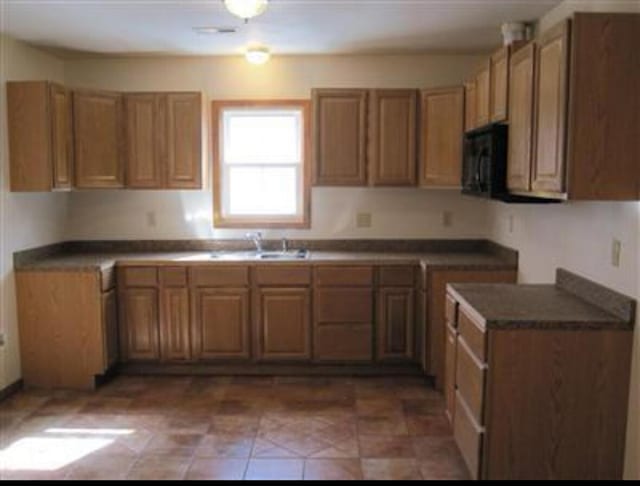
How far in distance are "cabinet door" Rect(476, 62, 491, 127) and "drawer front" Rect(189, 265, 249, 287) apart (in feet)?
6.32

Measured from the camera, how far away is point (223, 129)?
187 inches

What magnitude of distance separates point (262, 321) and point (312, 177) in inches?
44.8

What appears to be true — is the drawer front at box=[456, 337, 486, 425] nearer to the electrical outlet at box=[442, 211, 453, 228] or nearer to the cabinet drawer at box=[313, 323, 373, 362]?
the cabinet drawer at box=[313, 323, 373, 362]

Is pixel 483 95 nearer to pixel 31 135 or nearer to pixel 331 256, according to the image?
pixel 331 256

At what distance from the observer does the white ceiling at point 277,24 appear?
10.9ft

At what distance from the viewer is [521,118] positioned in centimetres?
290

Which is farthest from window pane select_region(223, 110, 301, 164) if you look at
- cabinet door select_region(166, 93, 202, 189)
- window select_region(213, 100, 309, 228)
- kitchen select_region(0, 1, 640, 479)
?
cabinet door select_region(166, 93, 202, 189)

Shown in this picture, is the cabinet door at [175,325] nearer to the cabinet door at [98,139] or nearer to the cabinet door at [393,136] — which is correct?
the cabinet door at [98,139]

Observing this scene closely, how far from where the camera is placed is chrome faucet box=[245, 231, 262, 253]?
4.76m

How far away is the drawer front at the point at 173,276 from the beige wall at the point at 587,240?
7.74 ft

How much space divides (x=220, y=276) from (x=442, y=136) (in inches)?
74.9

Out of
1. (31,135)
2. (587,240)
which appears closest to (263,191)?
(31,135)

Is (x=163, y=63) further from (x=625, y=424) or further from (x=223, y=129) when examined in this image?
(x=625, y=424)

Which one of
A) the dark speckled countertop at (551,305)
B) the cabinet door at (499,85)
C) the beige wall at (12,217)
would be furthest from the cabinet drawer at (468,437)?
the beige wall at (12,217)
